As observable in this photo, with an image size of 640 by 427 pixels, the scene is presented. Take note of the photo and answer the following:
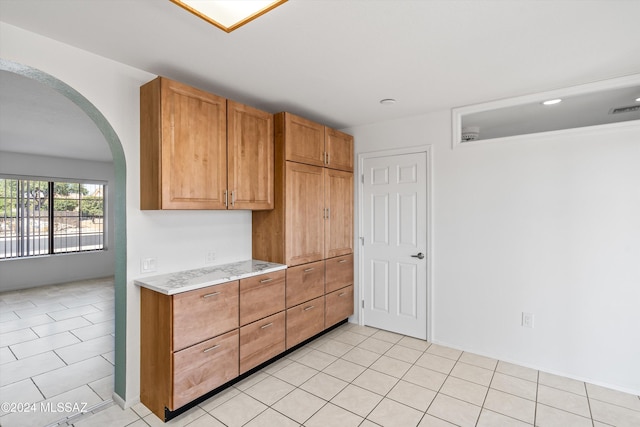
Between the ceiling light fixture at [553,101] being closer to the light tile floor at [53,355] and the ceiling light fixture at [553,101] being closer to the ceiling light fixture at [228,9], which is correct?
the ceiling light fixture at [228,9]

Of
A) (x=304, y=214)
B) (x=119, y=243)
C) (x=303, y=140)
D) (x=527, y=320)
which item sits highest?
(x=303, y=140)

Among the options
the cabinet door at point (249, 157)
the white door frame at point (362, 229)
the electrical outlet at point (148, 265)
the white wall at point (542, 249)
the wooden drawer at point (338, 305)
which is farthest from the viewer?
the wooden drawer at point (338, 305)

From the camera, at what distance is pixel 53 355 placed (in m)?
3.09

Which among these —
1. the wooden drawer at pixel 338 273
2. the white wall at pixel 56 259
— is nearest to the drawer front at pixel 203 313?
the wooden drawer at pixel 338 273

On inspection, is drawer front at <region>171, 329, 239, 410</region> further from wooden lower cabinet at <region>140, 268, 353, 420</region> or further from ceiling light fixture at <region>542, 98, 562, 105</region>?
ceiling light fixture at <region>542, 98, 562, 105</region>

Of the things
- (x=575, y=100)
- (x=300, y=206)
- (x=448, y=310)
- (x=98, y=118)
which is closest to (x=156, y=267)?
(x=98, y=118)

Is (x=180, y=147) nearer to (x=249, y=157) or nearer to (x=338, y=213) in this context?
(x=249, y=157)

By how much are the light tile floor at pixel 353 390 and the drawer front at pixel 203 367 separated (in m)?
0.15

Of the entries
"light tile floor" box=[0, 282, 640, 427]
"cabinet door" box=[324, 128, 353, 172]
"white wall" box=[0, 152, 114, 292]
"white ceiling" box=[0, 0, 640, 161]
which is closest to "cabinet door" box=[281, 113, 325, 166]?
"cabinet door" box=[324, 128, 353, 172]

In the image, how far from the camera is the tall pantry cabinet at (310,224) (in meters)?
3.04

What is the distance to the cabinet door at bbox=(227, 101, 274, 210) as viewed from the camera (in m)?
2.67

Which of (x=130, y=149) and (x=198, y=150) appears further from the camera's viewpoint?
(x=198, y=150)

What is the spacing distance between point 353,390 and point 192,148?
2226 millimetres

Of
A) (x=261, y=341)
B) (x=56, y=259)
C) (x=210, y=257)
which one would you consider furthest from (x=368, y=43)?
(x=56, y=259)
